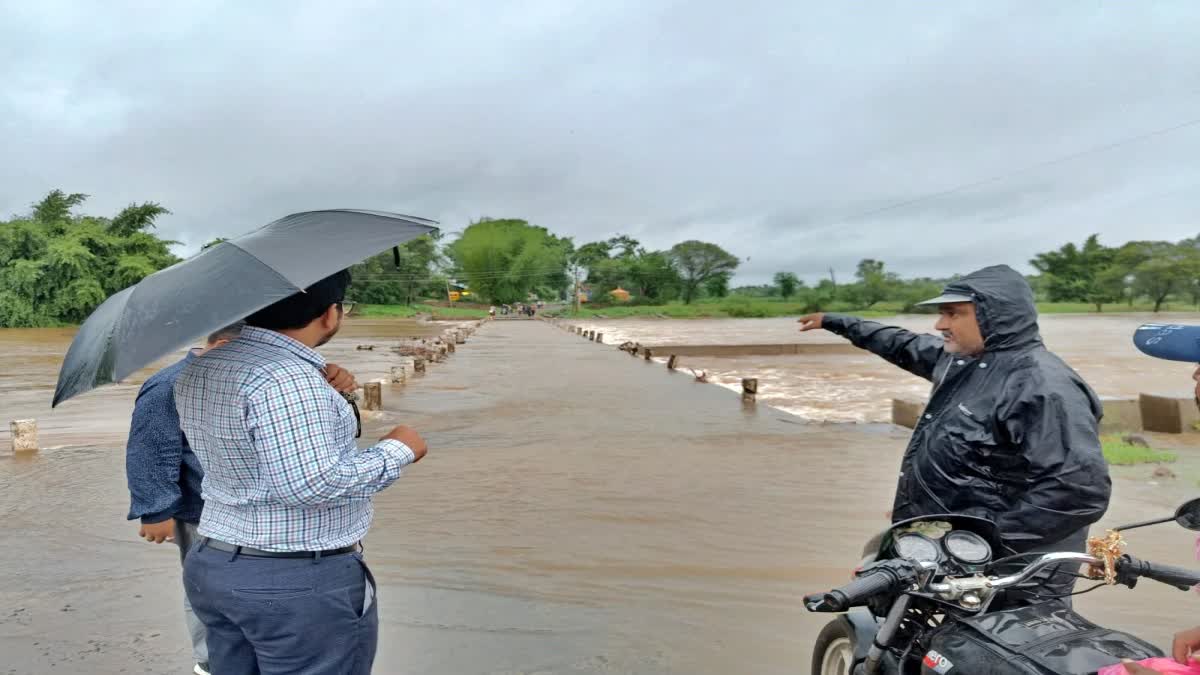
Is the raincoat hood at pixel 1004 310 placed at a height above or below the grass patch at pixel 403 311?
above

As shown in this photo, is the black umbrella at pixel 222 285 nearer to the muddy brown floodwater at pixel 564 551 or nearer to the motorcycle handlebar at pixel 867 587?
the motorcycle handlebar at pixel 867 587

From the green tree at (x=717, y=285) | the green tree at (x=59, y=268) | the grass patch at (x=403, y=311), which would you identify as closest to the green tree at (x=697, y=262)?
the green tree at (x=717, y=285)

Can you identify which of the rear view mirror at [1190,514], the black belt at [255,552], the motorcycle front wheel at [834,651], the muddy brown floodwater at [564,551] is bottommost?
the muddy brown floodwater at [564,551]

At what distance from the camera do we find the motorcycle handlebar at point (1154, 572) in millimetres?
2061

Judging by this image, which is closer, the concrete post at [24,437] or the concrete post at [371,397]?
the concrete post at [24,437]

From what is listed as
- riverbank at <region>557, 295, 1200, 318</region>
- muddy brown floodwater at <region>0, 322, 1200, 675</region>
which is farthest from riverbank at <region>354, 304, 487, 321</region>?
muddy brown floodwater at <region>0, 322, 1200, 675</region>

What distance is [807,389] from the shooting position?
1872cm

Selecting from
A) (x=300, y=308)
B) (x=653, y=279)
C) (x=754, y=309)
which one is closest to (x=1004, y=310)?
(x=300, y=308)

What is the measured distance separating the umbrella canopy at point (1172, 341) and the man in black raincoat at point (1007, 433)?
1.52 ft

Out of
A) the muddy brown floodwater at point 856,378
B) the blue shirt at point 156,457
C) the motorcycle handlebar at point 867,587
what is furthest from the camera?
the muddy brown floodwater at point 856,378

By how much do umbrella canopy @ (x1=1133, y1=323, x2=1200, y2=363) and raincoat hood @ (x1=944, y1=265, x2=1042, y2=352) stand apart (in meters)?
0.63

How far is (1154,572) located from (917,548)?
603mm

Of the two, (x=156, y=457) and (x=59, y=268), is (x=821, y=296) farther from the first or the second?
(x=156, y=457)

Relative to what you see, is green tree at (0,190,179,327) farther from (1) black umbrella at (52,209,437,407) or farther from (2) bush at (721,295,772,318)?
(2) bush at (721,295,772,318)
